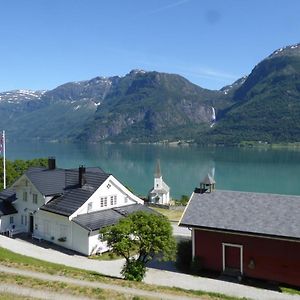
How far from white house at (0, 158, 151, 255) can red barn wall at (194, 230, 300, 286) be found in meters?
8.61

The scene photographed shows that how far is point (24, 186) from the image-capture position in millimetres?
35844

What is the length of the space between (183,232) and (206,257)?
418 inches

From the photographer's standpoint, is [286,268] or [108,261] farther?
[108,261]

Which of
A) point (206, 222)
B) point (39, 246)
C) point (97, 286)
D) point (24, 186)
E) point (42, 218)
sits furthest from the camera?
point (24, 186)

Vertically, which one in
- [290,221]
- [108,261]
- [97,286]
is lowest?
[108,261]

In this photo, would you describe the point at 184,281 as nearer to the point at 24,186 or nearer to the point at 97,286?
the point at 97,286

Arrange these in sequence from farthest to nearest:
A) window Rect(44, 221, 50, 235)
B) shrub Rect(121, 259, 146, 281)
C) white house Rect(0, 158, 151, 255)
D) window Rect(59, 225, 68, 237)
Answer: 1. window Rect(44, 221, 50, 235)
2. window Rect(59, 225, 68, 237)
3. white house Rect(0, 158, 151, 255)
4. shrub Rect(121, 259, 146, 281)

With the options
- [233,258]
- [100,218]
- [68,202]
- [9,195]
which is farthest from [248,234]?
[9,195]

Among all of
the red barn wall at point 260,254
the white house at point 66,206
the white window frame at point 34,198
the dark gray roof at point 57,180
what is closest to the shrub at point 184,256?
the red barn wall at point 260,254

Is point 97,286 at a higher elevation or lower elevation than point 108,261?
higher

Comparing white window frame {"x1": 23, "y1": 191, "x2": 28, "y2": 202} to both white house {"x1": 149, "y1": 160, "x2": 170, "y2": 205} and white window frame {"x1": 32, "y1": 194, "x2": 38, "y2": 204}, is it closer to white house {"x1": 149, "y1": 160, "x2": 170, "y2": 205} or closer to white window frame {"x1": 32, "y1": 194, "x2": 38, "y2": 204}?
white window frame {"x1": 32, "y1": 194, "x2": 38, "y2": 204}

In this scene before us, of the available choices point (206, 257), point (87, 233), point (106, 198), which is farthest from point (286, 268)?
point (106, 198)

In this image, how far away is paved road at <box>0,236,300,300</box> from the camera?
20.1m

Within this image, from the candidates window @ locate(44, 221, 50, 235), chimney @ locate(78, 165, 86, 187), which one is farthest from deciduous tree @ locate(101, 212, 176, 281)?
chimney @ locate(78, 165, 86, 187)
